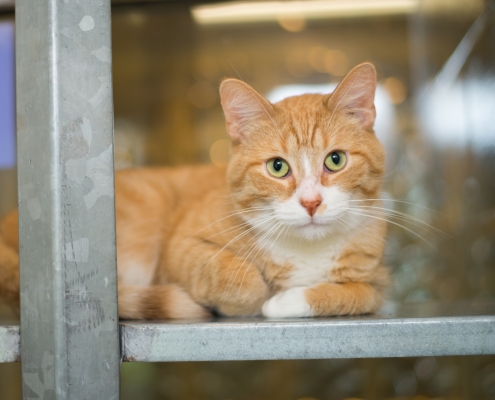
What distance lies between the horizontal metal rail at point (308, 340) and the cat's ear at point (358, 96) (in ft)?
2.00

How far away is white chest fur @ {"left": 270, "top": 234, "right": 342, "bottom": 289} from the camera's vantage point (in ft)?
4.28

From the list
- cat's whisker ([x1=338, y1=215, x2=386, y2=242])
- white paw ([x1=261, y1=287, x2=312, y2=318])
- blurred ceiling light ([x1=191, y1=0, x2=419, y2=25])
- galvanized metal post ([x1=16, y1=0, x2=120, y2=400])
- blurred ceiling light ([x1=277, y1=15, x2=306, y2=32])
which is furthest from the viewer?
blurred ceiling light ([x1=277, y1=15, x2=306, y2=32])

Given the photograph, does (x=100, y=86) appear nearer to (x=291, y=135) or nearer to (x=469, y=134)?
(x=291, y=135)

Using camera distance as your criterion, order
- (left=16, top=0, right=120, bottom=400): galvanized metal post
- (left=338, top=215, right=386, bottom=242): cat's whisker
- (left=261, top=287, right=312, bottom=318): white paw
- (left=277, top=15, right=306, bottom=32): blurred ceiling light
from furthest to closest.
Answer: (left=277, top=15, right=306, bottom=32): blurred ceiling light → (left=338, top=215, right=386, bottom=242): cat's whisker → (left=261, top=287, right=312, bottom=318): white paw → (left=16, top=0, right=120, bottom=400): galvanized metal post

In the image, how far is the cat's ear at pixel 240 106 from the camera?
1.25m

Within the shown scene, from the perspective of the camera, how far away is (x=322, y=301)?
1.16m

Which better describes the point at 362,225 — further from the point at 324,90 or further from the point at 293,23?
the point at 293,23

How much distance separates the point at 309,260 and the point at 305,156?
292 millimetres

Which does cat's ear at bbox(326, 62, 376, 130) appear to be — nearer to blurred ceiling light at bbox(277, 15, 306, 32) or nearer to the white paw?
the white paw

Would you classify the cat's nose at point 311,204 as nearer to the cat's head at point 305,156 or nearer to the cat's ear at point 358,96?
the cat's head at point 305,156

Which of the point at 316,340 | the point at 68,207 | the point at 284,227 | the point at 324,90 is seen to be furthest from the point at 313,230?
the point at 324,90

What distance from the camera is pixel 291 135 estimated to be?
1.27 meters

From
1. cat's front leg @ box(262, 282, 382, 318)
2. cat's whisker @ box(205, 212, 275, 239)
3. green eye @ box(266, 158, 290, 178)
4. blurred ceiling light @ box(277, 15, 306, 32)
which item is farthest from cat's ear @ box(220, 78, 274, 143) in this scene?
blurred ceiling light @ box(277, 15, 306, 32)

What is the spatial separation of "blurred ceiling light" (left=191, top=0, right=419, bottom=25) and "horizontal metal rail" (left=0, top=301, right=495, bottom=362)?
1369 mm
